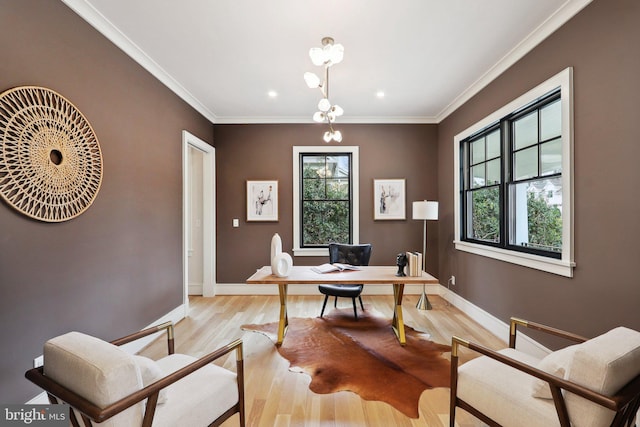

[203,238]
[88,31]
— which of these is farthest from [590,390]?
[203,238]

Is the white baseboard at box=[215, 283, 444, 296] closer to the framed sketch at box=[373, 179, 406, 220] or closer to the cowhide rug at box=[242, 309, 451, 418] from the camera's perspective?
Answer: the cowhide rug at box=[242, 309, 451, 418]

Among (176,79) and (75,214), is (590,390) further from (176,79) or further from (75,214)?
(176,79)

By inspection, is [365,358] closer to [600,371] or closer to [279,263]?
[279,263]

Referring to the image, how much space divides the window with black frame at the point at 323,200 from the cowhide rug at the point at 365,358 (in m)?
1.51

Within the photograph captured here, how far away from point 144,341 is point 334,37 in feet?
11.0

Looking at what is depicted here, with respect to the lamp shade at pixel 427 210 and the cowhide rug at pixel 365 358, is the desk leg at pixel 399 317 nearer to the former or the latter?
the cowhide rug at pixel 365 358

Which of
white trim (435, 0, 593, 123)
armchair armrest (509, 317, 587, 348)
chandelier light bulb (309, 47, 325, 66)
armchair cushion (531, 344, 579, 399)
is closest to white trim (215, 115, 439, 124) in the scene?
white trim (435, 0, 593, 123)

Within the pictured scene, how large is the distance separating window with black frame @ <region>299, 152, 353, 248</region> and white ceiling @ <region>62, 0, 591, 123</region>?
44.7 inches

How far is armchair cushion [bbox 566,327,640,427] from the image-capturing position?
1045mm

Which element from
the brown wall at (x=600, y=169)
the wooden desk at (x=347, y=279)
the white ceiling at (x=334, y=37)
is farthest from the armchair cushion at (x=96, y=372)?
the brown wall at (x=600, y=169)

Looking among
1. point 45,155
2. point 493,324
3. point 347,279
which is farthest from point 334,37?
point 493,324

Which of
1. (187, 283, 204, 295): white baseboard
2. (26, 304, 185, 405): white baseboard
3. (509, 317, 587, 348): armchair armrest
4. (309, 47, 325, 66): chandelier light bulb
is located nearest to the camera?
(509, 317, 587, 348): armchair armrest

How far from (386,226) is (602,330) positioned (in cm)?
283

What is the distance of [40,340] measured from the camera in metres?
1.76
